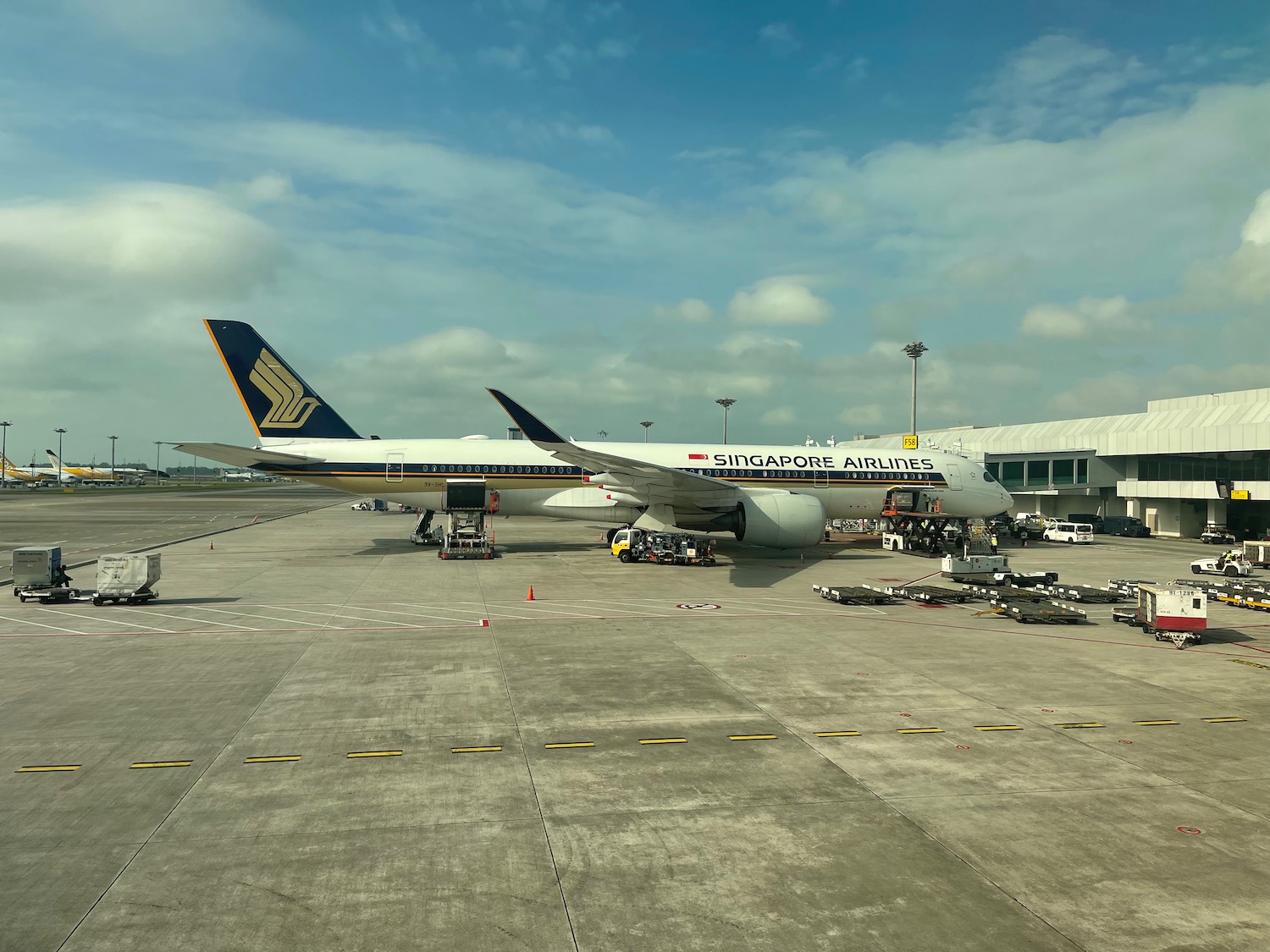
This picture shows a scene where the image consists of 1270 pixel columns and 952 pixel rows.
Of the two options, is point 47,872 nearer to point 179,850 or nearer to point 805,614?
point 179,850

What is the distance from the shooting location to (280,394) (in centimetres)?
3497

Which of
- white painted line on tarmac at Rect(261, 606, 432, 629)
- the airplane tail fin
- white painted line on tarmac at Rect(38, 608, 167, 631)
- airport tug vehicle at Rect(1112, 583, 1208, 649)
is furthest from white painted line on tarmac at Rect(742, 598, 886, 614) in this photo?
the airplane tail fin

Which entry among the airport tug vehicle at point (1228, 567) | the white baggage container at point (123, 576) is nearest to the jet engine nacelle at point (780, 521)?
the airport tug vehicle at point (1228, 567)

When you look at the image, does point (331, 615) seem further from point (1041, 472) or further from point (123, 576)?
point (1041, 472)

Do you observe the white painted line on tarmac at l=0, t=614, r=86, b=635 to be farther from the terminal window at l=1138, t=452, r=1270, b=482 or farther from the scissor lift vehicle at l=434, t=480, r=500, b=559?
the terminal window at l=1138, t=452, r=1270, b=482

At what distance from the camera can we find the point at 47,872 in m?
7.01

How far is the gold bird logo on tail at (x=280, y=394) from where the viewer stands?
3456 cm

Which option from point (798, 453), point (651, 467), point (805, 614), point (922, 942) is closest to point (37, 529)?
point (651, 467)

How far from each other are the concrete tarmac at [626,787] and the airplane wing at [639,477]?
9.88 meters

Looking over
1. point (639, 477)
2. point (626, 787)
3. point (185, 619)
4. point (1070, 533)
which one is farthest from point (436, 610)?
point (1070, 533)

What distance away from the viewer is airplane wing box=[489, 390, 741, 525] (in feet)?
89.8

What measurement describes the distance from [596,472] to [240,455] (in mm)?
15377

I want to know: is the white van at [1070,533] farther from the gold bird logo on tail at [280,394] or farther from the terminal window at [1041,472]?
the gold bird logo on tail at [280,394]

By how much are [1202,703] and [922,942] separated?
10.2 m
